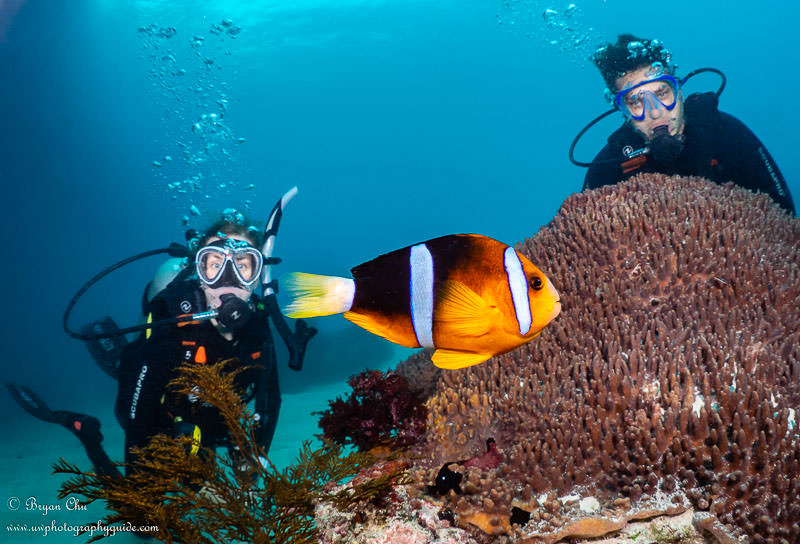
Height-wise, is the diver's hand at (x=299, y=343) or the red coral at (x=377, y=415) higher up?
the diver's hand at (x=299, y=343)

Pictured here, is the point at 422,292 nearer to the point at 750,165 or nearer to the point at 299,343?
the point at 299,343

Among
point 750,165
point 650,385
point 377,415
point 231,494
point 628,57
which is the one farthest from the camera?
point 628,57

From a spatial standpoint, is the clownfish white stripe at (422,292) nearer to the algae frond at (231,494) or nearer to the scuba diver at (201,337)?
the algae frond at (231,494)

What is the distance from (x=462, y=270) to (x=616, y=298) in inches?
71.7

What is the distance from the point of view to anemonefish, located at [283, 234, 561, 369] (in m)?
1.42

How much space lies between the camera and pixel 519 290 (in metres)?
1.42

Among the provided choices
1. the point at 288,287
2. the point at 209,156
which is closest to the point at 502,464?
the point at 288,287

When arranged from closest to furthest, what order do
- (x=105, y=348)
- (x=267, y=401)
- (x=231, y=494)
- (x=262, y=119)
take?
(x=231, y=494), (x=267, y=401), (x=105, y=348), (x=262, y=119)

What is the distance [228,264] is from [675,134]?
6.31 metres

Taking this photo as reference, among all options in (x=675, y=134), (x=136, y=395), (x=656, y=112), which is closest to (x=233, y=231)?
(x=136, y=395)

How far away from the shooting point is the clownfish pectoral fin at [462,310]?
141 cm

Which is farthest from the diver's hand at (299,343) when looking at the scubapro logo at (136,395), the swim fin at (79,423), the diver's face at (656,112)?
the diver's face at (656,112)

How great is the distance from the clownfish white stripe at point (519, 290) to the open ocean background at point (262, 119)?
2.44 metres

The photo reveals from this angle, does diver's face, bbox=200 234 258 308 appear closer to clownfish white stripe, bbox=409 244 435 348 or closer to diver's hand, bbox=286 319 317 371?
diver's hand, bbox=286 319 317 371
